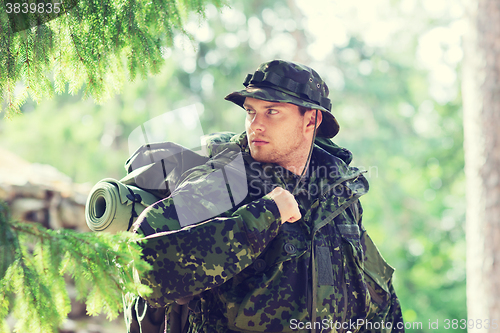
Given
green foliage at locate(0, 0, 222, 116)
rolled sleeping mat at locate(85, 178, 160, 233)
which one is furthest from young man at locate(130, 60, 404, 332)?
green foliage at locate(0, 0, 222, 116)

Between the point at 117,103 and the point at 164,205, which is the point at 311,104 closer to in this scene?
the point at 164,205

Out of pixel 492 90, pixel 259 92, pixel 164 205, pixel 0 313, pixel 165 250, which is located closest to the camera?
pixel 0 313

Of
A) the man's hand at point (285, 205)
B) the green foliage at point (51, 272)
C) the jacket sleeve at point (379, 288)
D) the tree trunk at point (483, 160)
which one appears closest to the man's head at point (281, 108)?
the man's hand at point (285, 205)

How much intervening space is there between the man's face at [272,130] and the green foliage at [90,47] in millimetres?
647

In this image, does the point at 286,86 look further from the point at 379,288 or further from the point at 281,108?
the point at 379,288

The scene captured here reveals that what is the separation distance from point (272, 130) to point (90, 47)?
3.72 ft

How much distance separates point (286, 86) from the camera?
2.54 m

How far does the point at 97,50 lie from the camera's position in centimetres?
207

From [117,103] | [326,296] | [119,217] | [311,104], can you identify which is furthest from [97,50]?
[117,103]

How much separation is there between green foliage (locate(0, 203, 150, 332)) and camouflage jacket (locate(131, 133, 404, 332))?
24.8 inches

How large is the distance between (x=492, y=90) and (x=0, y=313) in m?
5.36

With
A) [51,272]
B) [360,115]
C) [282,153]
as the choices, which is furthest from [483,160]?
[360,115]

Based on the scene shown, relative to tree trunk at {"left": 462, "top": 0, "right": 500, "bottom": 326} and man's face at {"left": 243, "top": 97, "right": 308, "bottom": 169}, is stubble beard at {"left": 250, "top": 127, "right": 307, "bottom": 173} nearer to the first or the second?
man's face at {"left": 243, "top": 97, "right": 308, "bottom": 169}

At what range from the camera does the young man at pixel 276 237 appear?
6.39ft
